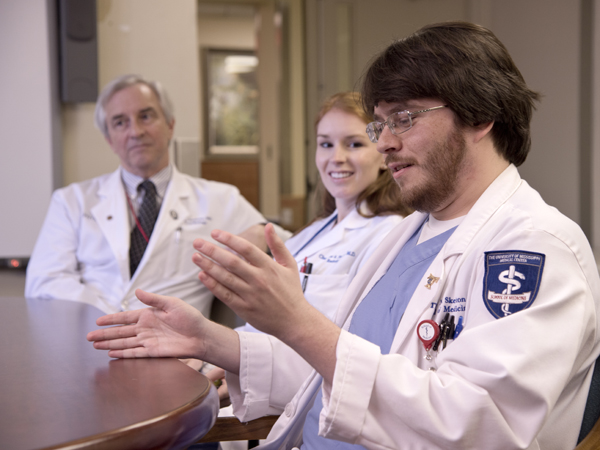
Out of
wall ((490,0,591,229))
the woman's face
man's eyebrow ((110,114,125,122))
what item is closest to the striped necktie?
man's eyebrow ((110,114,125,122))

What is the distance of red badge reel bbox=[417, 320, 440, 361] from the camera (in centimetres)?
101

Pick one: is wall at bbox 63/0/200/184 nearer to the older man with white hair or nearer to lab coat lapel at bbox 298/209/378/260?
the older man with white hair

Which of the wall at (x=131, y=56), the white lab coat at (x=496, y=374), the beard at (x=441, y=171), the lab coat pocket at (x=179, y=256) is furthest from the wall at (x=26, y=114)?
the white lab coat at (x=496, y=374)

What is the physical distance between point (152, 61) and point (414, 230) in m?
2.36

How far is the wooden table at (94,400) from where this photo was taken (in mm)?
718

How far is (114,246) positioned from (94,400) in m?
1.78

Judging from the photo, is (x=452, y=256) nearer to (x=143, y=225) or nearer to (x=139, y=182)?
(x=143, y=225)

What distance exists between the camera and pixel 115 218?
2.59 meters

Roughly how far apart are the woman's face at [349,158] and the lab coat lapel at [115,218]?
1.04 metres

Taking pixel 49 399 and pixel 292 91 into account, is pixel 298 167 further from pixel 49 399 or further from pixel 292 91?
pixel 49 399

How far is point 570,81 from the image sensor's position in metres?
3.68

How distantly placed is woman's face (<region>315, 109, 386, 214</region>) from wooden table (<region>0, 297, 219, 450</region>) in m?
1.05

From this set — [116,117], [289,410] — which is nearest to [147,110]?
[116,117]

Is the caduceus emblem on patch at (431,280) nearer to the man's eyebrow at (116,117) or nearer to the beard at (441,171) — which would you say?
the beard at (441,171)
